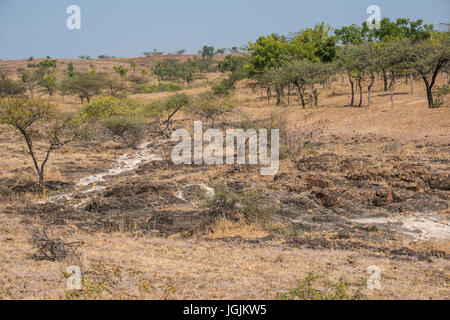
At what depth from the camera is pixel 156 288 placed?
5.37m

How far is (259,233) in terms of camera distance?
8.91 metres

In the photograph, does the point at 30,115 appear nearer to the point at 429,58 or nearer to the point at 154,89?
the point at 429,58

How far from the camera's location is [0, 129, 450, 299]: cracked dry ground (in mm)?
5625

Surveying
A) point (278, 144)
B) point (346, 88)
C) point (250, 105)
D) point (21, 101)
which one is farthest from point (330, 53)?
point (21, 101)

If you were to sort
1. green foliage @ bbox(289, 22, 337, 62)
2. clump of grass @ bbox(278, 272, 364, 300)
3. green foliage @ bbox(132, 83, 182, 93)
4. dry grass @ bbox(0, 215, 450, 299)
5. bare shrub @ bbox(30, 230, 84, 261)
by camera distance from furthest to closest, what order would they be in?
green foliage @ bbox(132, 83, 182, 93), green foliage @ bbox(289, 22, 337, 62), bare shrub @ bbox(30, 230, 84, 261), dry grass @ bbox(0, 215, 450, 299), clump of grass @ bbox(278, 272, 364, 300)

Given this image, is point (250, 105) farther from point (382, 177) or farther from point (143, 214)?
point (143, 214)

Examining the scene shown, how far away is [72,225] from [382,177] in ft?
29.3

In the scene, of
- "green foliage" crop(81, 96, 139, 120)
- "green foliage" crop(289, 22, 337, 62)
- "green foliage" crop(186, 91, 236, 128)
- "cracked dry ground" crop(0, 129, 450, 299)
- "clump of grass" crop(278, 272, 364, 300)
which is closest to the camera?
"clump of grass" crop(278, 272, 364, 300)

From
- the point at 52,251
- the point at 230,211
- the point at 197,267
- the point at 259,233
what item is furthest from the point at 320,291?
the point at 230,211

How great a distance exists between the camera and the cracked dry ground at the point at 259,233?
5625 millimetres

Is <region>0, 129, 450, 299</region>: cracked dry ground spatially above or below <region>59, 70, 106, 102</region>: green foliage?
below

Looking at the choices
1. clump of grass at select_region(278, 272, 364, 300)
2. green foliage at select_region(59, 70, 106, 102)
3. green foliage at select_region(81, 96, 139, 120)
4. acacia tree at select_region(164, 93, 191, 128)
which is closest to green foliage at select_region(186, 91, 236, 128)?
acacia tree at select_region(164, 93, 191, 128)

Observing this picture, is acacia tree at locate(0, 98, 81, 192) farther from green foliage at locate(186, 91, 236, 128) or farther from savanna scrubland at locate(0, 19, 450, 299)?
green foliage at locate(186, 91, 236, 128)

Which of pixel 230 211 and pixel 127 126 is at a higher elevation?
pixel 127 126
